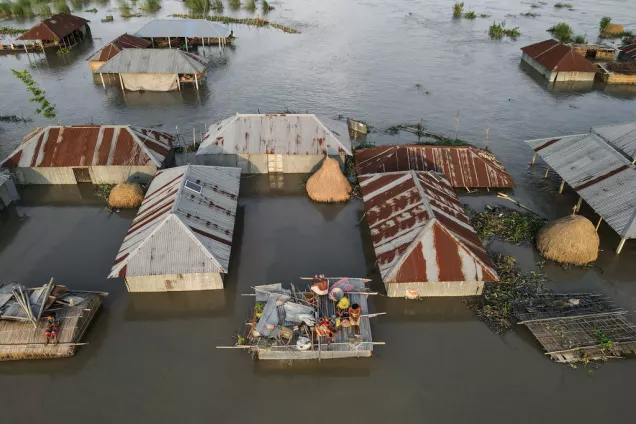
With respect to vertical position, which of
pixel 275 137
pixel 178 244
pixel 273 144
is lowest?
pixel 178 244

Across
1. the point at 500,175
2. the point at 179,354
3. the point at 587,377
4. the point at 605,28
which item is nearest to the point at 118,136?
the point at 179,354

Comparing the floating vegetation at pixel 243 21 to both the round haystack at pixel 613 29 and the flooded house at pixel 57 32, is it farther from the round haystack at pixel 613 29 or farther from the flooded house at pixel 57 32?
the round haystack at pixel 613 29

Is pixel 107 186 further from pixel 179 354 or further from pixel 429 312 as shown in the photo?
pixel 429 312

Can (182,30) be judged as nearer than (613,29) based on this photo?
Yes

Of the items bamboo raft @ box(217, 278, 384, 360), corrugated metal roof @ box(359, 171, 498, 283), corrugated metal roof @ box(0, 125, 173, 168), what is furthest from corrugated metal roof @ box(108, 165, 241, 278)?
corrugated metal roof @ box(359, 171, 498, 283)

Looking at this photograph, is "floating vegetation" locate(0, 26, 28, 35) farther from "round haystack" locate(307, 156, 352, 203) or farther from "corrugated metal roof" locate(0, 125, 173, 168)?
"round haystack" locate(307, 156, 352, 203)

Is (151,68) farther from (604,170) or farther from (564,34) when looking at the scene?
(564,34)

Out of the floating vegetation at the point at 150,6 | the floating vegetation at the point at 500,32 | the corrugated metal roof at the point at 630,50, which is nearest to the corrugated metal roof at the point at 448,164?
the corrugated metal roof at the point at 630,50

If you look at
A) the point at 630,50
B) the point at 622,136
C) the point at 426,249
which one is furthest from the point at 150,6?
the point at 426,249
